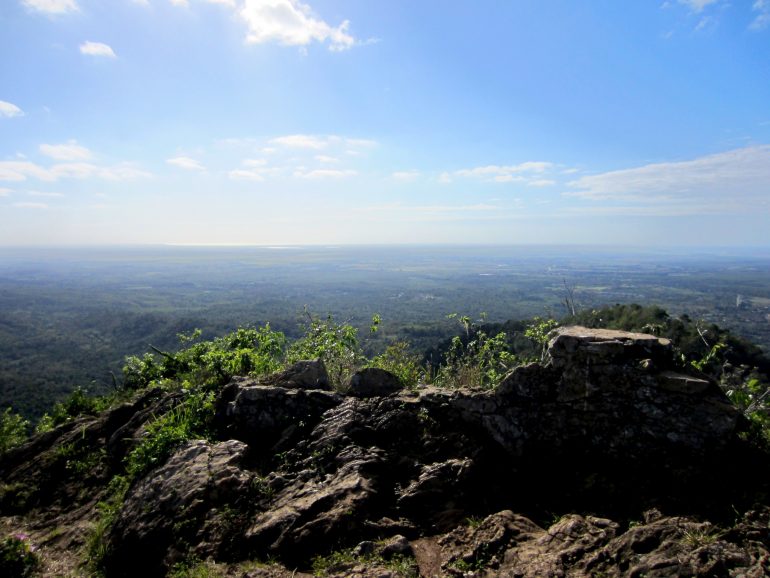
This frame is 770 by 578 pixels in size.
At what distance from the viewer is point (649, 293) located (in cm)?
10069

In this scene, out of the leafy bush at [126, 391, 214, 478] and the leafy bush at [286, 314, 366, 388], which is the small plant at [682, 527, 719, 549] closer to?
the leafy bush at [286, 314, 366, 388]

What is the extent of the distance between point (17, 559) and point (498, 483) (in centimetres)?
561

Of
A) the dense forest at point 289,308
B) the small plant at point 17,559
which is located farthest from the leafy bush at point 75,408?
the dense forest at point 289,308

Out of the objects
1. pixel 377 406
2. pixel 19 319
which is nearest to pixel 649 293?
pixel 377 406

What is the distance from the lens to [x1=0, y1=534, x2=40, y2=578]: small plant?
4.99 meters

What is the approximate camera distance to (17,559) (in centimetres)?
508

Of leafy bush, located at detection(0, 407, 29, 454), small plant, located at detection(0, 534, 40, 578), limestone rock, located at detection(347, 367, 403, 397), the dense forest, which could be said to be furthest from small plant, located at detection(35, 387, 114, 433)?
the dense forest

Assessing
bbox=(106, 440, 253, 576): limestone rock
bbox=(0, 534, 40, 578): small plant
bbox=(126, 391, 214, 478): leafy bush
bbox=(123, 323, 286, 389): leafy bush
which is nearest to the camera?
bbox=(106, 440, 253, 576): limestone rock

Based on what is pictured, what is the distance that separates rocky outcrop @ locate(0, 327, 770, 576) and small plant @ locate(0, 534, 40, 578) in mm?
934

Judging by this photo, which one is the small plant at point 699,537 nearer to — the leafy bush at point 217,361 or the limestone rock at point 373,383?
the limestone rock at point 373,383

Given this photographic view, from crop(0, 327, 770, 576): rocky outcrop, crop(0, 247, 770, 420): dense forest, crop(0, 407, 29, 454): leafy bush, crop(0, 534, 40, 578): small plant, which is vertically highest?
crop(0, 327, 770, 576): rocky outcrop

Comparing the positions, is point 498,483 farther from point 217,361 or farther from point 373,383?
point 217,361

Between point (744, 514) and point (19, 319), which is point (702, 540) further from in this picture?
point (19, 319)

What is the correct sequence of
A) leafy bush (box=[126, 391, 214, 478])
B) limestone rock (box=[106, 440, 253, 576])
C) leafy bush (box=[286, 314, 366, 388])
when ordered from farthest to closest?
leafy bush (box=[286, 314, 366, 388])
leafy bush (box=[126, 391, 214, 478])
limestone rock (box=[106, 440, 253, 576])
